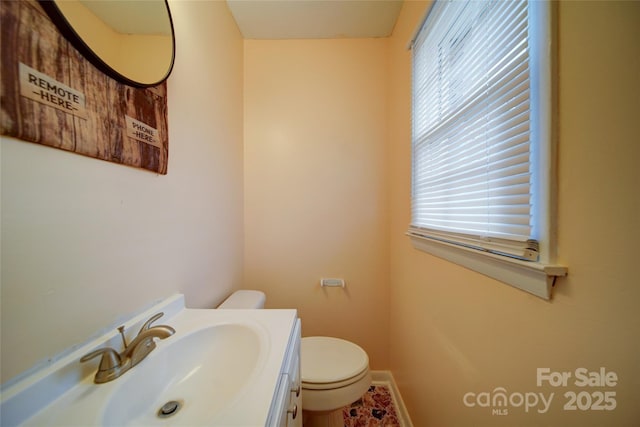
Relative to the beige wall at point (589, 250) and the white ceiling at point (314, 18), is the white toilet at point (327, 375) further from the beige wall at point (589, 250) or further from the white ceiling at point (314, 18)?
the white ceiling at point (314, 18)

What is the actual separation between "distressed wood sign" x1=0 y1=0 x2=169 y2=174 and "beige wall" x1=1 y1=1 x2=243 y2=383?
0.12 feet

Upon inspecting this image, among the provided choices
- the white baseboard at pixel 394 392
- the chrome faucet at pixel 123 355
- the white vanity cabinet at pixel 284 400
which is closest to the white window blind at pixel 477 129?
the white vanity cabinet at pixel 284 400

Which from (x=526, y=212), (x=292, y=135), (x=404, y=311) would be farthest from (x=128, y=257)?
(x=404, y=311)

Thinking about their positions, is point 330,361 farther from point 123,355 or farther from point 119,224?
point 119,224

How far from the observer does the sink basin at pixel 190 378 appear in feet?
1.64

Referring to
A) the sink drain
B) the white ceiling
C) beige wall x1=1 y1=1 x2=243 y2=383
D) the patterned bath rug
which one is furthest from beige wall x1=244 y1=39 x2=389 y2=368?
the sink drain

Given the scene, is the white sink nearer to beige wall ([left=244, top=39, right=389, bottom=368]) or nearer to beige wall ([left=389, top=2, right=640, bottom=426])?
beige wall ([left=389, top=2, right=640, bottom=426])

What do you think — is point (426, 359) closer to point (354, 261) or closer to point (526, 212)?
point (354, 261)

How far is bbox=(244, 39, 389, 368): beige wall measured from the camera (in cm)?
154

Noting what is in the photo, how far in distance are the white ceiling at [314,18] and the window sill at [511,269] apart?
1518 millimetres

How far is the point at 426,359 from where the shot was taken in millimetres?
1020

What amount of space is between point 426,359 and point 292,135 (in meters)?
1.58

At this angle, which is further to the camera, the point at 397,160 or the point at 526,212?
the point at 397,160

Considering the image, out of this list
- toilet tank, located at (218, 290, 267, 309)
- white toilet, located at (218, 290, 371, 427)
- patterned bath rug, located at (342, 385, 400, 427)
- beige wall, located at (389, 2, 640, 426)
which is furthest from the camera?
patterned bath rug, located at (342, 385, 400, 427)
